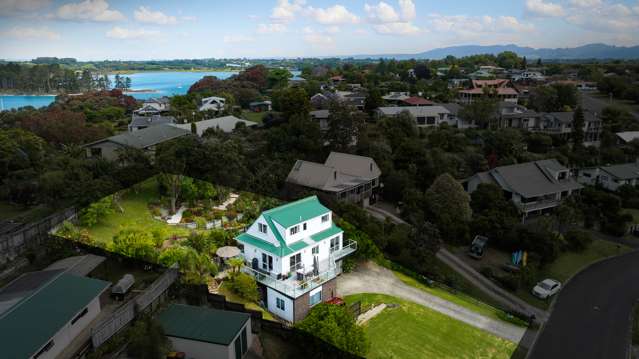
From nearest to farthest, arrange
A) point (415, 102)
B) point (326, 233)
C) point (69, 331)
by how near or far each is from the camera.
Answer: point (69, 331)
point (326, 233)
point (415, 102)

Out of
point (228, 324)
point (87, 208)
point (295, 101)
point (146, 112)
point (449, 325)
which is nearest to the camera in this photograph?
point (228, 324)

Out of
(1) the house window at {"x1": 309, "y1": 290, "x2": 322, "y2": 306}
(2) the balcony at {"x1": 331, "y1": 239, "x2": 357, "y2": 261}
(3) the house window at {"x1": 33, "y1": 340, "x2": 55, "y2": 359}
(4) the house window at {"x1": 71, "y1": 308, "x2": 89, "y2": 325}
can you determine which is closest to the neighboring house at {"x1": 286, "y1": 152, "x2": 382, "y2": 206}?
(2) the balcony at {"x1": 331, "y1": 239, "x2": 357, "y2": 261}

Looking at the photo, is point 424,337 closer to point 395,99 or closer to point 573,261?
point 573,261

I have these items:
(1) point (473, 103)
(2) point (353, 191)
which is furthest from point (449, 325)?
(1) point (473, 103)

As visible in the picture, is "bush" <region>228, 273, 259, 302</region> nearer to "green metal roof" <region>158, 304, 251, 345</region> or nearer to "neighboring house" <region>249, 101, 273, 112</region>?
"green metal roof" <region>158, 304, 251, 345</region>

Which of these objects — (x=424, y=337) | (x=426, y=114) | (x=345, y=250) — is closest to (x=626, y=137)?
(x=426, y=114)

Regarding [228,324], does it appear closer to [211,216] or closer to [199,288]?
[199,288]

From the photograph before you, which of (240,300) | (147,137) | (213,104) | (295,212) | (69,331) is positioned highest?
(213,104)
